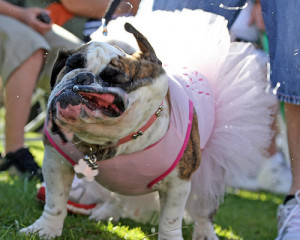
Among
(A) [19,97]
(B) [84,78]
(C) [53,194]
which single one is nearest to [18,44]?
(A) [19,97]

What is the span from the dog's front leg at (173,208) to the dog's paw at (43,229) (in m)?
0.39

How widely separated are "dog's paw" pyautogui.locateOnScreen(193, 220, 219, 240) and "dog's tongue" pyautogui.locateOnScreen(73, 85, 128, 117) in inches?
40.9

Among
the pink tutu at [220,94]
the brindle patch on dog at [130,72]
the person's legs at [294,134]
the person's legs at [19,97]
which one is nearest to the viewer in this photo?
the brindle patch on dog at [130,72]

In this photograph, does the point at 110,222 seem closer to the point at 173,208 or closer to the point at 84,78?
the point at 173,208

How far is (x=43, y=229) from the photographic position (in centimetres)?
190

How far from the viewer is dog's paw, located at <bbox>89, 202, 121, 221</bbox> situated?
246cm

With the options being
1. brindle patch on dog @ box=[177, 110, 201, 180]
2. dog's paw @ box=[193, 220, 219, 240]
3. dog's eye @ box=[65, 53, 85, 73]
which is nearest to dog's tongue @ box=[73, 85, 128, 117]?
dog's eye @ box=[65, 53, 85, 73]

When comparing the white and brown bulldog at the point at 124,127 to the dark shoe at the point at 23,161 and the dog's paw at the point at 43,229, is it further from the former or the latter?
the dark shoe at the point at 23,161

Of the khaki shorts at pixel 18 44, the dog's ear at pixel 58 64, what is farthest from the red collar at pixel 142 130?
the khaki shorts at pixel 18 44

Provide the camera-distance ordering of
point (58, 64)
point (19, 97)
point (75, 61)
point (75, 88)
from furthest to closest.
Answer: point (19, 97)
point (58, 64)
point (75, 61)
point (75, 88)

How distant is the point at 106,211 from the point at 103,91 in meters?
1.20

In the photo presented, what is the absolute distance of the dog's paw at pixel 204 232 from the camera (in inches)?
91.4

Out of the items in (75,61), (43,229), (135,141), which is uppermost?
(75,61)

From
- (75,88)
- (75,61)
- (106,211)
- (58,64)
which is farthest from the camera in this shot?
(106,211)
